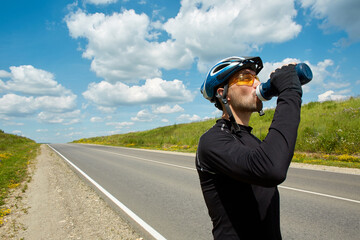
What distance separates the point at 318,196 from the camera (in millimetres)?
5914

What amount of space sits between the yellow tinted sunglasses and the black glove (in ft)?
0.68

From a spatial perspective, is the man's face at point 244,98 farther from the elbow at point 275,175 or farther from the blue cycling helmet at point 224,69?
the elbow at point 275,175

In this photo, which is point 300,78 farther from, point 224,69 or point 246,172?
point 246,172

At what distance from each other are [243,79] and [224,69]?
14 centimetres

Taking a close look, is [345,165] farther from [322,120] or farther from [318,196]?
[322,120]

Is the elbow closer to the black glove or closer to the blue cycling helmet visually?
the black glove

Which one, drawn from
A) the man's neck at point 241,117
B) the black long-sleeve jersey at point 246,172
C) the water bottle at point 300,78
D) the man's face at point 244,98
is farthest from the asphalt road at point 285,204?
the water bottle at point 300,78

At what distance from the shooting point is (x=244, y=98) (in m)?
1.41

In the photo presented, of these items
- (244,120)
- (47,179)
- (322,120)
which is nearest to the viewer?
(244,120)

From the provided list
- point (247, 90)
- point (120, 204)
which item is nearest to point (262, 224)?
point (247, 90)

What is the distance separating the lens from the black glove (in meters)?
1.19

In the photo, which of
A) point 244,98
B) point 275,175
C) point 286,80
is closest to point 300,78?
point 286,80

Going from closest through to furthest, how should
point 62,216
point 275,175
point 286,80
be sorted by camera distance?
point 275,175 → point 286,80 → point 62,216

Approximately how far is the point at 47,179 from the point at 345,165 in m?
13.1
